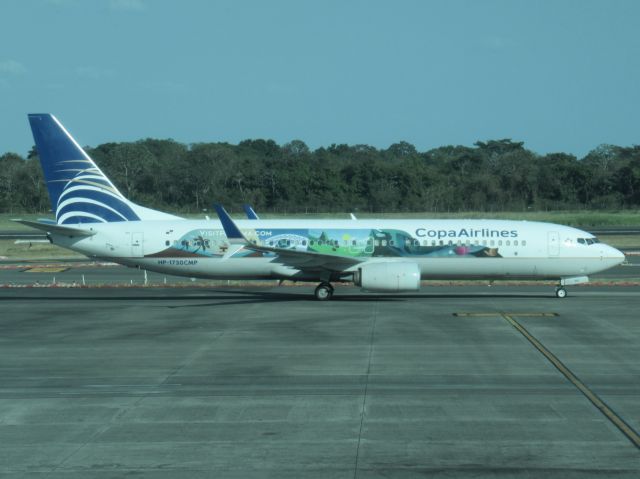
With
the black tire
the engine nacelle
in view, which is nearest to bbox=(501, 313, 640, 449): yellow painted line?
the engine nacelle

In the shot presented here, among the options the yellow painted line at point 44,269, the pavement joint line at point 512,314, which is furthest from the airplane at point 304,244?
the yellow painted line at point 44,269

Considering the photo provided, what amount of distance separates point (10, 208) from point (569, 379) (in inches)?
4326

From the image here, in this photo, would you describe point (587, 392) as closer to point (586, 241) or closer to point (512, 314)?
point (512, 314)

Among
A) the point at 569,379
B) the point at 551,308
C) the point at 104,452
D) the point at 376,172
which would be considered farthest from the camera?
the point at 376,172

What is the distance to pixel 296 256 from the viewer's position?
1414 inches

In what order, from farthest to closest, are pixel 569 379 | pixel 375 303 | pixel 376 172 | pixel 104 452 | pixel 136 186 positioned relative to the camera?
pixel 136 186
pixel 376 172
pixel 375 303
pixel 569 379
pixel 104 452

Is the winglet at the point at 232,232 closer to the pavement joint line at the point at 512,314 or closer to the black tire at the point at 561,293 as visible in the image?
the pavement joint line at the point at 512,314

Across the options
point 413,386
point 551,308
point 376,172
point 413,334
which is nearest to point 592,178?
point 376,172

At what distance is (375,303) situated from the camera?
35.9 metres

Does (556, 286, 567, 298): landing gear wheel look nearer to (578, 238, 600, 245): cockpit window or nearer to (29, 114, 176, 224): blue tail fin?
(578, 238, 600, 245): cockpit window

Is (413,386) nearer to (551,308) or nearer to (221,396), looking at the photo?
(221,396)

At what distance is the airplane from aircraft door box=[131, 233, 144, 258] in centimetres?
4

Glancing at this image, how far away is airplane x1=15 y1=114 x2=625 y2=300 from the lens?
36938mm

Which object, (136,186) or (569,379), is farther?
(136,186)
